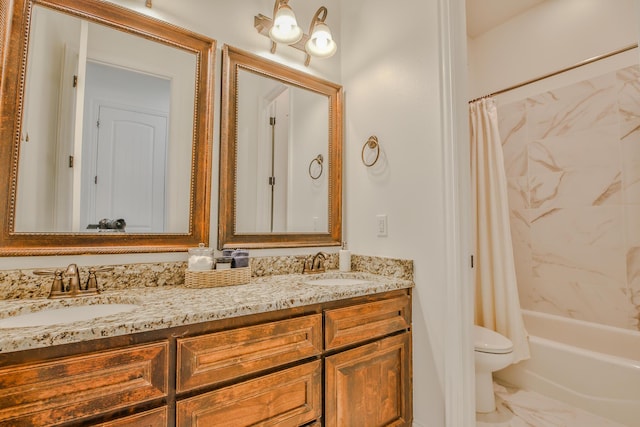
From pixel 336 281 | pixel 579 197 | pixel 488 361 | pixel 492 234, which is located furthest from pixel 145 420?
pixel 579 197

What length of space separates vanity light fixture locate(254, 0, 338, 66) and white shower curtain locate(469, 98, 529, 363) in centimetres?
132

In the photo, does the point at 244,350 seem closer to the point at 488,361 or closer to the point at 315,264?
the point at 315,264

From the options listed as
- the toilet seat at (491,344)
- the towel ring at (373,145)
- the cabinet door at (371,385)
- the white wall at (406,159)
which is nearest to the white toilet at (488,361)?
the toilet seat at (491,344)

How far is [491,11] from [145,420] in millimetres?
3426

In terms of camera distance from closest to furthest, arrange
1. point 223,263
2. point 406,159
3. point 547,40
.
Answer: point 223,263 → point 406,159 → point 547,40

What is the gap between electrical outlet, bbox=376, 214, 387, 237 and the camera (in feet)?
5.46

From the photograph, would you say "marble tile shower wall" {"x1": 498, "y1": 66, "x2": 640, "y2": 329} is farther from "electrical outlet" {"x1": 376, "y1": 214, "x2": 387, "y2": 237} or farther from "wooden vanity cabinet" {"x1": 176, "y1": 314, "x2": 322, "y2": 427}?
"wooden vanity cabinet" {"x1": 176, "y1": 314, "x2": 322, "y2": 427}

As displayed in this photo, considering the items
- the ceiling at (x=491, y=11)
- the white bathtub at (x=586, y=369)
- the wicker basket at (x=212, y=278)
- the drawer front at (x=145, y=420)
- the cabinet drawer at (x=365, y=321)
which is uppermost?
the ceiling at (x=491, y=11)

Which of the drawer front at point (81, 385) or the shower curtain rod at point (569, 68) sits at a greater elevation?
the shower curtain rod at point (569, 68)

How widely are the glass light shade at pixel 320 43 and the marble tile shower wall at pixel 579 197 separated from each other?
72.0 inches

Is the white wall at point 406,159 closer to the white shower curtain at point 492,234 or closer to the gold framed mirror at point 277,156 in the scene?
the gold framed mirror at point 277,156

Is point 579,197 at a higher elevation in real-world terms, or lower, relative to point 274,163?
lower

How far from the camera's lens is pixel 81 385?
28.5 inches

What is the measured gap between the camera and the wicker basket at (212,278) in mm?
1271
